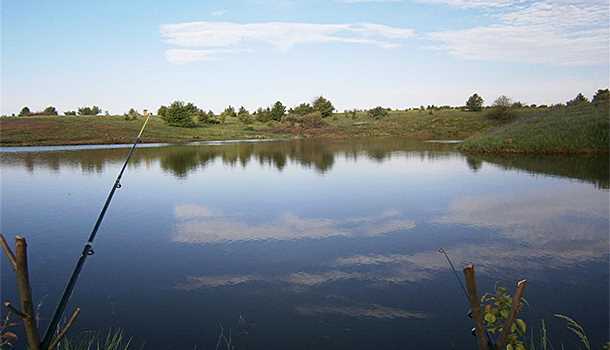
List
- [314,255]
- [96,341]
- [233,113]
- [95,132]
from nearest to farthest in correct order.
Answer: [96,341] → [314,255] → [95,132] → [233,113]

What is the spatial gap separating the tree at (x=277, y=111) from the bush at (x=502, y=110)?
33.3 meters

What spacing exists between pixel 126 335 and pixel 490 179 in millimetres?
14298

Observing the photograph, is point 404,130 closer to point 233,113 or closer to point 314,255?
point 233,113

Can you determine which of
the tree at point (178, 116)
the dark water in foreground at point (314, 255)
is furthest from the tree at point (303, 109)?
the dark water in foreground at point (314, 255)

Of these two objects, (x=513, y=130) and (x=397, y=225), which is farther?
(x=513, y=130)

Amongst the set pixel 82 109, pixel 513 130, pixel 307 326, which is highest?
pixel 82 109

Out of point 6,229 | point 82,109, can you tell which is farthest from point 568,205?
point 82,109

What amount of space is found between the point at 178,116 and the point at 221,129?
6.21 m

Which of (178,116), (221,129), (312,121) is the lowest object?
(221,129)

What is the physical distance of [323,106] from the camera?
255 ft

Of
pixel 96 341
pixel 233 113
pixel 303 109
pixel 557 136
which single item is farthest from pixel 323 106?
pixel 96 341

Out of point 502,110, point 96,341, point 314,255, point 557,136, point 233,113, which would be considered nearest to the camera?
point 96,341

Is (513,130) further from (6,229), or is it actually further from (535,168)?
(6,229)

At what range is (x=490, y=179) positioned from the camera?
16.0 meters
